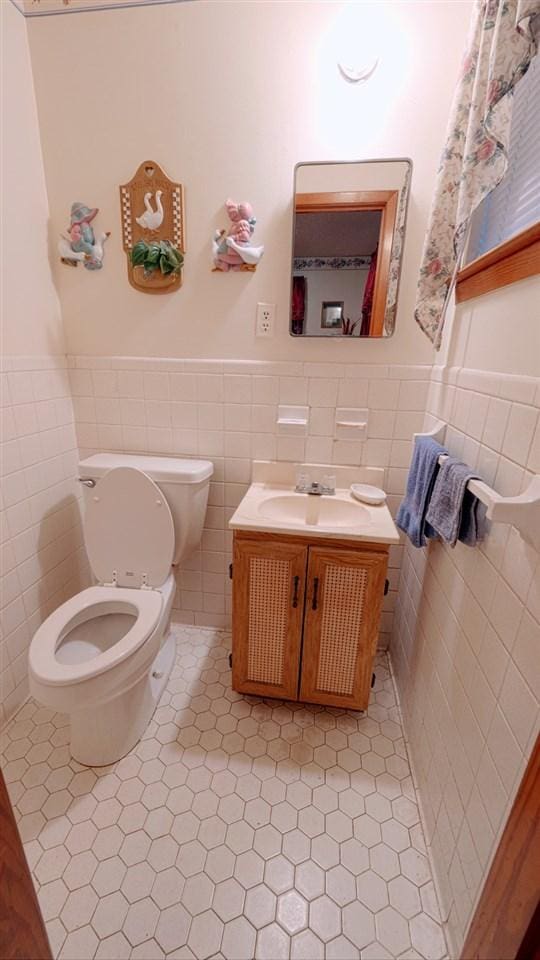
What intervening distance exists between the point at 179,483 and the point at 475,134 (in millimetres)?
1257

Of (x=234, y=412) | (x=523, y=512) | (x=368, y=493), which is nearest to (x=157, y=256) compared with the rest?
(x=234, y=412)

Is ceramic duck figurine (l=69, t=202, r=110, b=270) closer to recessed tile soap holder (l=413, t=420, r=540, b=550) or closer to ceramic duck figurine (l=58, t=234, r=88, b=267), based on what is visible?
ceramic duck figurine (l=58, t=234, r=88, b=267)

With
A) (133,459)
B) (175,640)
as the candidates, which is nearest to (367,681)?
(175,640)

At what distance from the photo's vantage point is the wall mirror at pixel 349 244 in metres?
1.31

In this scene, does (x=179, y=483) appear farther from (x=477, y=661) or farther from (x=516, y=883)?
(x=516, y=883)

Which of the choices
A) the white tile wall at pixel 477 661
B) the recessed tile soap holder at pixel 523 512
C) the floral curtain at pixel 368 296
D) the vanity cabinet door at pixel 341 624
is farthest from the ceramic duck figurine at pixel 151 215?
the recessed tile soap holder at pixel 523 512

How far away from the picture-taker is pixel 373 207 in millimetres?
1332

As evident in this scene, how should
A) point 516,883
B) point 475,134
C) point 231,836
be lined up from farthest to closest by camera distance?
point 231,836 < point 475,134 < point 516,883

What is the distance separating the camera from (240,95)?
1.31 metres

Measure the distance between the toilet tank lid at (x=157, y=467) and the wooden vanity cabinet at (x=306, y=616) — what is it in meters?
0.34

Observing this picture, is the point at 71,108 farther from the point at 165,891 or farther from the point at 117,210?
the point at 165,891

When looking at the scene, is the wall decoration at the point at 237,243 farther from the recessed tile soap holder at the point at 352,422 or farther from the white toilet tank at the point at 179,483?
the white toilet tank at the point at 179,483

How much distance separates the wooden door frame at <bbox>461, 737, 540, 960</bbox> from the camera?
582 millimetres

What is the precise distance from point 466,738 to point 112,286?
1.83m
